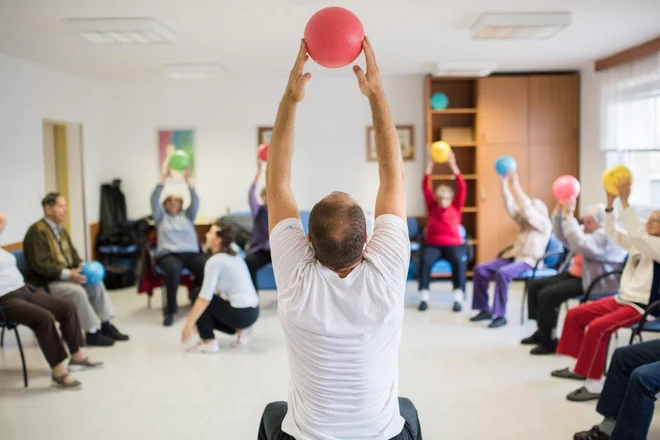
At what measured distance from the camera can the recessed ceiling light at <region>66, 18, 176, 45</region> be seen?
205 inches

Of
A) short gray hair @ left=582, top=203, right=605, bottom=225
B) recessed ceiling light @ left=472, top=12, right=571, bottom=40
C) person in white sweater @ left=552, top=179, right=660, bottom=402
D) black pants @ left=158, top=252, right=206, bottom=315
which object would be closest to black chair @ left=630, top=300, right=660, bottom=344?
person in white sweater @ left=552, top=179, right=660, bottom=402

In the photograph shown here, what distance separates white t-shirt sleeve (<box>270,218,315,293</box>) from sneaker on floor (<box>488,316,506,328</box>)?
464 cm

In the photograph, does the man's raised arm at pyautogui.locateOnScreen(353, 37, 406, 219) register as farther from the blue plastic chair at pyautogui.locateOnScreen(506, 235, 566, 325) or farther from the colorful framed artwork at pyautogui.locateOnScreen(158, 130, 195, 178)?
the colorful framed artwork at pyautogui.locateOnScreen(158, 130, 195, 178)

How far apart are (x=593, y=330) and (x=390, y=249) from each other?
9.48 feet

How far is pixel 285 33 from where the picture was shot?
5.91m

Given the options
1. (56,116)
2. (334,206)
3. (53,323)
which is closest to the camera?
(334,206)

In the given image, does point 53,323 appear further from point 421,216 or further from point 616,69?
point 616,69

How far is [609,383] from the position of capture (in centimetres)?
359

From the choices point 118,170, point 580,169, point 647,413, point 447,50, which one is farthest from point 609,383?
point 118,170

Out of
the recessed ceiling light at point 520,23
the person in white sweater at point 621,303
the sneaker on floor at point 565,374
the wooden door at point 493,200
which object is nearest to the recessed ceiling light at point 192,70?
the recessed ceiling light at point 520,23

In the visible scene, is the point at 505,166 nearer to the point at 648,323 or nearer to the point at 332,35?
the point at 648,323

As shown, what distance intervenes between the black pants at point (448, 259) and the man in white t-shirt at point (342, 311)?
5299mm

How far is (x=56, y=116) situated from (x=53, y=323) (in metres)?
3.82

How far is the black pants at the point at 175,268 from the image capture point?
6.59 meters
